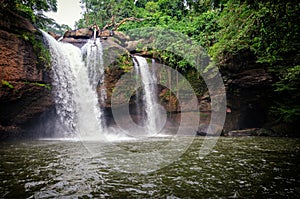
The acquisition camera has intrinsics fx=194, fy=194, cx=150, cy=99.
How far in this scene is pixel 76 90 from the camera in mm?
11602

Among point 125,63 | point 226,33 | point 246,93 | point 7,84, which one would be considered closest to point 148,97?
point 125,63

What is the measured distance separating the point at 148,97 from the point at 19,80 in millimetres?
7705

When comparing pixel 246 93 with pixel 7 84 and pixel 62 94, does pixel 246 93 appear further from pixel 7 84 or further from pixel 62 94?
pixel 7 84

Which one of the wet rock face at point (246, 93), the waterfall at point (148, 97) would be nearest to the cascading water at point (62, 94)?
the waterfall at point (148, 97)

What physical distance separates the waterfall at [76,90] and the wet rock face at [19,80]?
32.0 inches

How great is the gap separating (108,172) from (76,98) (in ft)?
28.1

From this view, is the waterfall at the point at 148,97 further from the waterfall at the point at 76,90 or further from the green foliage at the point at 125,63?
the waterfall at the point at 76,90

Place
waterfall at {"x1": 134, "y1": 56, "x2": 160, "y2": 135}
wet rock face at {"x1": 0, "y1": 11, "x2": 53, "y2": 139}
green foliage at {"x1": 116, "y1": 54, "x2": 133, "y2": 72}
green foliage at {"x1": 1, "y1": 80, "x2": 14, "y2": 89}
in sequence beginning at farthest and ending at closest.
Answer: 1. waterfall at {"x1": 134, "y1": 56, "x2": 160, "y2": 135}
2. green foliage at {"x1": 116, "y1": 54, "x2": 133, "y2": 72}
3. wet rock face at {"x1": 0, "y1": 11, "x2": 53, "y2": 139}
4. green foliage at {"x1": 1, "y1": 80, "x2": 14, "y2": 89}

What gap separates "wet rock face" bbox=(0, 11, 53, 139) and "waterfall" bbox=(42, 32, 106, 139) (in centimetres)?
81

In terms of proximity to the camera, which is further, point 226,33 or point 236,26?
point 226,33

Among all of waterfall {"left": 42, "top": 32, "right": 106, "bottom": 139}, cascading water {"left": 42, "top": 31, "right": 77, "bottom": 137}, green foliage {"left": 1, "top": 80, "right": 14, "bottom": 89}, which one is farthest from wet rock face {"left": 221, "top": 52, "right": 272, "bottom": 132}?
green foliage {"left": 1, "top": 80, "right": 14, "bottom": 89}

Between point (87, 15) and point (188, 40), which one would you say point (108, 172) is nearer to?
point (188, 40)

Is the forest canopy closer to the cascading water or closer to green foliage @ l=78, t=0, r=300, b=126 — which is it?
green foliage @ l=78, t=0, r=300, b=126

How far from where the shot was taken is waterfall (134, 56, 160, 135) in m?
13.6
